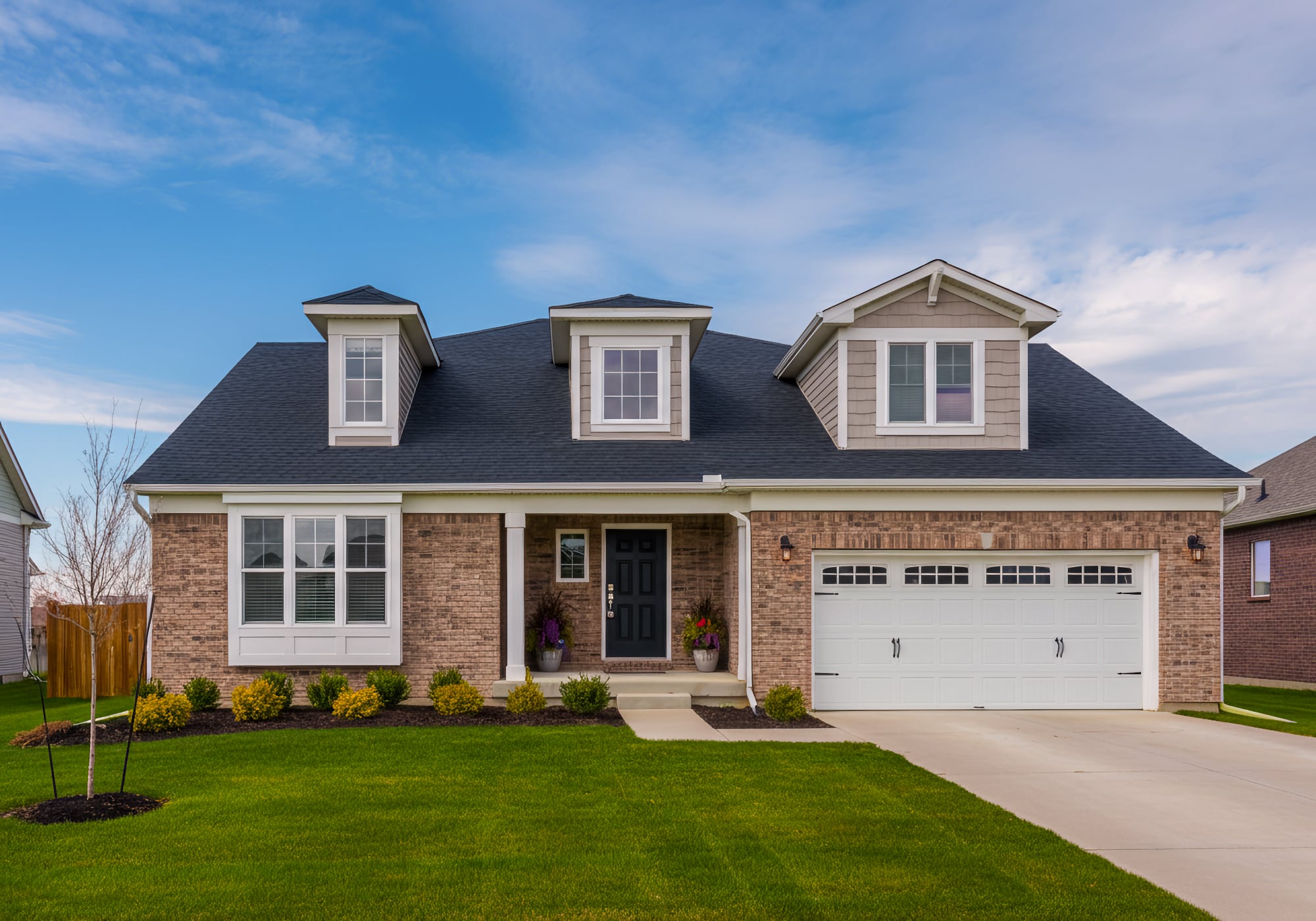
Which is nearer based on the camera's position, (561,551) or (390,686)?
(390,686)

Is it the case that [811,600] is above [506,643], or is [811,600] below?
above

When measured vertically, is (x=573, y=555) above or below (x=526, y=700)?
above

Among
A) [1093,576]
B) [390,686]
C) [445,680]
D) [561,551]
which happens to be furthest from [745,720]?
[1093,576]

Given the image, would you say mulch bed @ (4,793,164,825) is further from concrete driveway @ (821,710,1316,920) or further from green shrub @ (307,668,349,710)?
concrete driveway @ (821,710,1316,920)

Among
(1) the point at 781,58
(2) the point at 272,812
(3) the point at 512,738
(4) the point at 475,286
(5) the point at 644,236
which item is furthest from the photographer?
(4) the point at 475,286

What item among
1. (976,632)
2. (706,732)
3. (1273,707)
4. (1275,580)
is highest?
(1275,580)

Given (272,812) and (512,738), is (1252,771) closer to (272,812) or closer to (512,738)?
(512,738)

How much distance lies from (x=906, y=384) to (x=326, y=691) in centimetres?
992

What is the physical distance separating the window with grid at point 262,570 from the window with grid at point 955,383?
34.3 feet

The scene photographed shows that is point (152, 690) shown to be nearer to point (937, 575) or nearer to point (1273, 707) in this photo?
point (937, 575)

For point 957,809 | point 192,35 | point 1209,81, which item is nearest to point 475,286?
point 192,35

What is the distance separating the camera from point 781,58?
51.1 feet

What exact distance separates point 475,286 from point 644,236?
4.69 meters

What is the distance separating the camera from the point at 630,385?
1459cm
